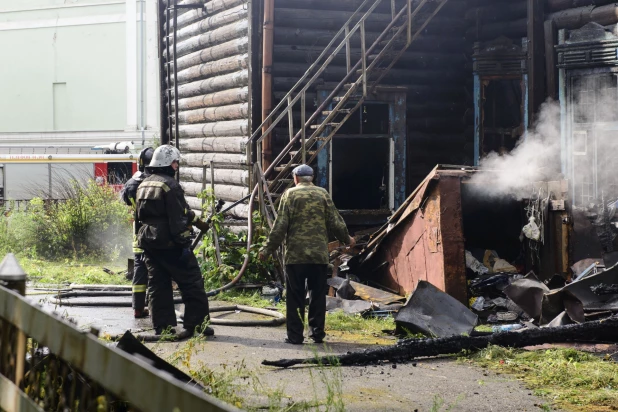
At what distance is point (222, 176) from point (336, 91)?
375 centimetres

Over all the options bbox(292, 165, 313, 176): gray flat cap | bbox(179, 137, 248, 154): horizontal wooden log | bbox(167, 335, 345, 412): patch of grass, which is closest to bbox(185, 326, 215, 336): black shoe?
bbox(292, 165, 313, 176): gray flat cap

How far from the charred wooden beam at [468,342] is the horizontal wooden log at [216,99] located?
8.11m

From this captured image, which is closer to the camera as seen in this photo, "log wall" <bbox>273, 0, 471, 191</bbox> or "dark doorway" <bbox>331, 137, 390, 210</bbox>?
"log wall" <bbox>273, 0, 471, 191</bbox>

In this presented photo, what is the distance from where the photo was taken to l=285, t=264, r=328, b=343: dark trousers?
8992 millimetres

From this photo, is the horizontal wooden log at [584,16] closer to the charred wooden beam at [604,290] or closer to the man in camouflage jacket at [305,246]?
the charred wooden beam at [604,290]

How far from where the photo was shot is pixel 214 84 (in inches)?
667

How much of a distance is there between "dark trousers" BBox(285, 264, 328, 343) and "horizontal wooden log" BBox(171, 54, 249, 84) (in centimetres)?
682

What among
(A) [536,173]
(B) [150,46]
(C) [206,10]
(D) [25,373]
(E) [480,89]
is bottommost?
(D) [25,373]

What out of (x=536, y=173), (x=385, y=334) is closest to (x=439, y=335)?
(x=385, y=334)

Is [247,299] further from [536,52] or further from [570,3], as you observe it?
[570,3]

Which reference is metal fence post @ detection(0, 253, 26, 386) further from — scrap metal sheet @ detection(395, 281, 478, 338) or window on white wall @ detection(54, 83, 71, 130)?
window on white wall @ detection(54, 83, 71, 130)

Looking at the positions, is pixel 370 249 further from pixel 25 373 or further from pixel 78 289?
pixel 25 373

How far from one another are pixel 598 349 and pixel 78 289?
7638 millimetres

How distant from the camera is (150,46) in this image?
3519 centimetres
